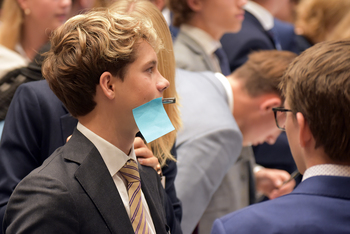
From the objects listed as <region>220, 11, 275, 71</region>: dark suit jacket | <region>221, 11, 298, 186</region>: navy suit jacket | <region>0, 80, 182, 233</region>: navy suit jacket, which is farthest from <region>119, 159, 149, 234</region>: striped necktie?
<region>220, 11, 275, 71</region>: dark suit jacket

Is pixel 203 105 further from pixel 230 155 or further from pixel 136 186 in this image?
pixel 136 186

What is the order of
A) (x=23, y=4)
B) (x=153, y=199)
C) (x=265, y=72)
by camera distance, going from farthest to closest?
(x=265, y=72) → (x=23, y=4) → (x=153, y=199)

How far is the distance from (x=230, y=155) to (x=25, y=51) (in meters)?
1.37

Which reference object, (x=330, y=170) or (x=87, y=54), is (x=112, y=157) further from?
(x=330, y=170)

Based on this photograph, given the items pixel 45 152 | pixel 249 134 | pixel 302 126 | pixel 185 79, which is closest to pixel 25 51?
pixel 185 79

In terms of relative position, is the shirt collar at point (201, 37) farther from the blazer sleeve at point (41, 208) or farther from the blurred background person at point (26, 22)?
the blazer sleeve at point (41, 208)

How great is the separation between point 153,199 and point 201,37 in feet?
5.71

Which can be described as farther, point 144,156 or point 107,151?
point 144,156

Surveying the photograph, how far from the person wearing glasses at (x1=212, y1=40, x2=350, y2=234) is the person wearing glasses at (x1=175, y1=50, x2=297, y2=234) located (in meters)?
0.82

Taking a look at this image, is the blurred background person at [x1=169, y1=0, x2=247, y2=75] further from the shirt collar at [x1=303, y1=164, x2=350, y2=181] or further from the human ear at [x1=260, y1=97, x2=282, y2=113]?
the shirt collar at [x1=303, y1=164, x2=350, y2=181]

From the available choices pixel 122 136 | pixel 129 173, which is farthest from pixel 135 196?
pixel 122 136

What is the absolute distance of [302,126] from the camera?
1.27m

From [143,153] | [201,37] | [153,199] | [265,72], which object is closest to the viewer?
[153,199]

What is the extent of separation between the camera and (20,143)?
1.44m
